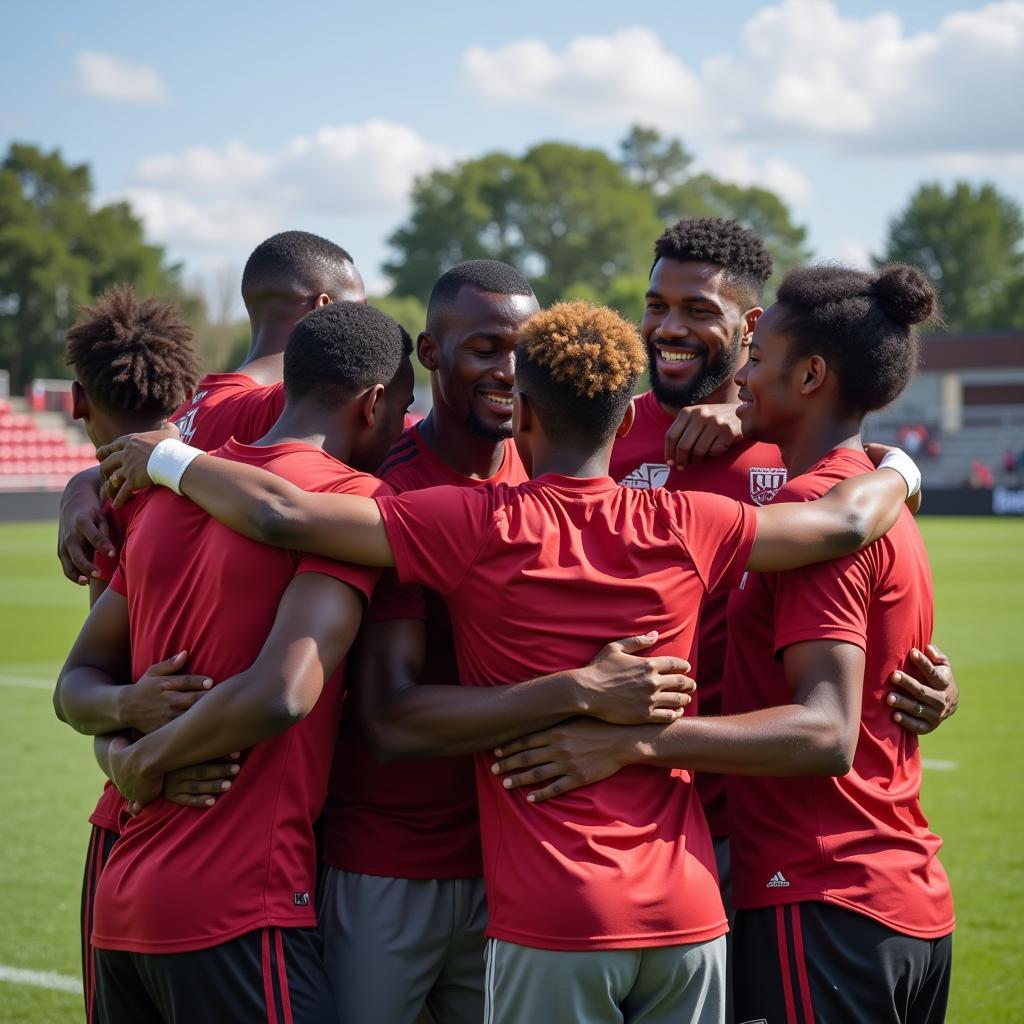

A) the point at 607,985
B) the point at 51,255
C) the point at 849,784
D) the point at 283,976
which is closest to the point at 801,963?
the point at 849,784

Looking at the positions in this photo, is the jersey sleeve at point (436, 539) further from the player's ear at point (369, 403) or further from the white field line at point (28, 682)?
the white field line at point (28, 682)

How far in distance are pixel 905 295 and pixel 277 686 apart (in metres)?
1.98

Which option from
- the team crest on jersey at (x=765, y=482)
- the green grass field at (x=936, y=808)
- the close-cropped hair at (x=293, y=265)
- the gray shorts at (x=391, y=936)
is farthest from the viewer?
the green grass field at (x=936, y=808)

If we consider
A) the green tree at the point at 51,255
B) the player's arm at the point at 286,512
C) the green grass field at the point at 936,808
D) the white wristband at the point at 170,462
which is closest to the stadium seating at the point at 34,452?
the green tree at the point at 51,255

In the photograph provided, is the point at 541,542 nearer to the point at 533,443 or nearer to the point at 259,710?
the point at 533,443

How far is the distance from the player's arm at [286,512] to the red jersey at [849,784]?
1.09 m

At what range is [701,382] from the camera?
4621 millimetres

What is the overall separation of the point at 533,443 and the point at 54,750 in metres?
9.13

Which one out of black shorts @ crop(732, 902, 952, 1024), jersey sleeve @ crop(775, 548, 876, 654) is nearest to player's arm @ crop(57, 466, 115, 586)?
jersey sleeve @ crop(775, 548, 876, 654)

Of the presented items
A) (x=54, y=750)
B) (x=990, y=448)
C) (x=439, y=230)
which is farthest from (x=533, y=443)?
(x=439, y=230)

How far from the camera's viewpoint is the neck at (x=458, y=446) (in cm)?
414

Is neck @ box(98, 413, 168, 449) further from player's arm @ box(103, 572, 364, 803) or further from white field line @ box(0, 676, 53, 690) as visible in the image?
white field line @ box(0, 676, 53, 690)

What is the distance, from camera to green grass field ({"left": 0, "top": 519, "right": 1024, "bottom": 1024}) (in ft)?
20.7

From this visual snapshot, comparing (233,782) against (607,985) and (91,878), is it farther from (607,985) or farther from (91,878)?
(91,878)
